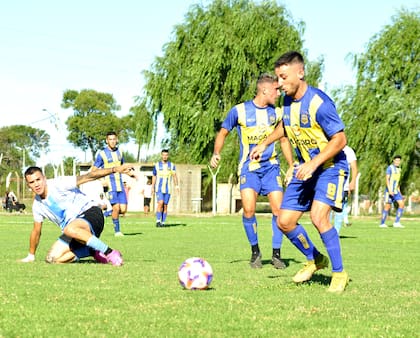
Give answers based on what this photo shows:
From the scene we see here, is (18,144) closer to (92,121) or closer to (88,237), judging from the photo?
(92,121)

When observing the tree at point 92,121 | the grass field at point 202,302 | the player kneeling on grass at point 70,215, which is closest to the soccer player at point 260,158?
the grass field at point 202,302

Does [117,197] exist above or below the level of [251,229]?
above

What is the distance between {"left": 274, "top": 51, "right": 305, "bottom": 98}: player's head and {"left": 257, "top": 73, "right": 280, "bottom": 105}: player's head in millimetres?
2649

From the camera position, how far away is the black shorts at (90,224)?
1056 centimetres

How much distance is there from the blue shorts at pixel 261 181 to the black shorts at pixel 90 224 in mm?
1963

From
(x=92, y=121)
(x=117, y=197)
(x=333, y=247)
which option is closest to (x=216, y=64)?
(x=117, y=197)

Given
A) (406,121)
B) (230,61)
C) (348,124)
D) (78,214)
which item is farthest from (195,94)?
(78,214)

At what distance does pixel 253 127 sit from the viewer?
35.0 ft

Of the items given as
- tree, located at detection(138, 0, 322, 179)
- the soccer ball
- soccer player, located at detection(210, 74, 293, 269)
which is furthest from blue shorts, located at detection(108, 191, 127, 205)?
tree, located at detection(138, 0, 322, 179)

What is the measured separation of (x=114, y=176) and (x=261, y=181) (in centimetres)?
904

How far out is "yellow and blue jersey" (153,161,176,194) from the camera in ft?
83.9

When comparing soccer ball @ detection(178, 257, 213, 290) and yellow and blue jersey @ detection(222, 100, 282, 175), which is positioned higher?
yellow and blue jersey @ detection(222, 100, 282, 175)

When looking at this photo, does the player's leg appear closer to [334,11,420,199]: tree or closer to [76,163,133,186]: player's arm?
[76,163,133,186]: player's arm

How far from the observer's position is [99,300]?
6.68 metres
